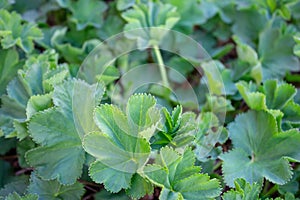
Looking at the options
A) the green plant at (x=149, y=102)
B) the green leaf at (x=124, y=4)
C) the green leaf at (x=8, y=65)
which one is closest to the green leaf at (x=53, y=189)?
the green plant at (x=149, y=102)

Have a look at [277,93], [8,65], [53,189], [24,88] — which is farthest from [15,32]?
[277,93]

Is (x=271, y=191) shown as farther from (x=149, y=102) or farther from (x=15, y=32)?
(x=15, y=32)

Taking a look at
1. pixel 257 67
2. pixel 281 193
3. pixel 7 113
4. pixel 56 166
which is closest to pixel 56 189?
pixel 56 166

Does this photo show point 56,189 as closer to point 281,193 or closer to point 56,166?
point 56,166

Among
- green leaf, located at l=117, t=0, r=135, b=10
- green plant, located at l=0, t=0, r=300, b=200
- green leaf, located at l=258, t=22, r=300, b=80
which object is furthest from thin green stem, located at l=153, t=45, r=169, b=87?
green leaf, located at l=258, t=22, r=300, b=80

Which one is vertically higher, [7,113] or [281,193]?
[7,113]

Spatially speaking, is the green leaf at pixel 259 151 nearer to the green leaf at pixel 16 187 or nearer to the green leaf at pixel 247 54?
the green leaf at pixel 247 54
